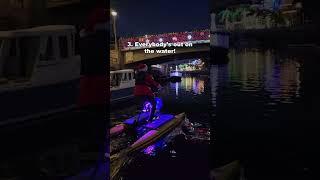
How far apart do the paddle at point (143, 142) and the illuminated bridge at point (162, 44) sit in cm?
45

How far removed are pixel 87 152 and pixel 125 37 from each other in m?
0.88

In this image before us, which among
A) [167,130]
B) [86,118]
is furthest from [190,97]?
[86,118]

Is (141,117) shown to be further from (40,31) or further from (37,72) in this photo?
(40,31)

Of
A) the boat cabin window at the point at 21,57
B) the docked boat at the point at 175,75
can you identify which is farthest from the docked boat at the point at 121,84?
the boat cabin window at the point at 21,57

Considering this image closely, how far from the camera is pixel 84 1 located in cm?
294

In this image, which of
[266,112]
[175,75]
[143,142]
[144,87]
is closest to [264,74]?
[266,112]

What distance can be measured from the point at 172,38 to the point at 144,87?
1.27ft

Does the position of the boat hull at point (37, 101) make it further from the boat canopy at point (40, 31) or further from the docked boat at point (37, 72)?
the boat canopy at point (40, 31)

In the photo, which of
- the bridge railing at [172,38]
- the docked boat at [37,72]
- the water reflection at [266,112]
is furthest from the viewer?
the water reflection at [266,112]

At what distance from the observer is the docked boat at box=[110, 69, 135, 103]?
2765 millimetres

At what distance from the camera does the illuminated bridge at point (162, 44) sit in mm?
2721

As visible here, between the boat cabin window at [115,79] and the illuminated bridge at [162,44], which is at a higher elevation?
the illuminated bridge at [162,44]

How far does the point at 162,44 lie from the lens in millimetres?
2824

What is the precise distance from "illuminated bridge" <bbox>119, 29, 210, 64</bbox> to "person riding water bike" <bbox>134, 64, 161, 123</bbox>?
0.29 ft
